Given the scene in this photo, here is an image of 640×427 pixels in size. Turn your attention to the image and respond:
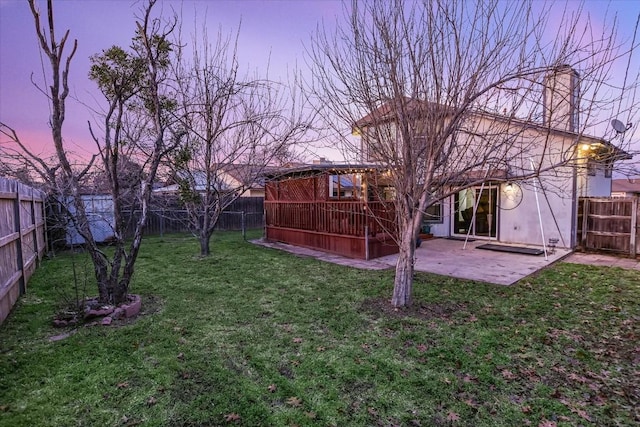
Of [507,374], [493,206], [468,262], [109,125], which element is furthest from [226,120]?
[493,206]

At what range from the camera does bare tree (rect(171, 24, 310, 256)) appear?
9.06 m

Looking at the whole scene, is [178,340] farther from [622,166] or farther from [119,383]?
[622,166]

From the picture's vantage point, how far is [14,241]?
5656 millimetres

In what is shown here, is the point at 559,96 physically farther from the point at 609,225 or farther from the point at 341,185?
the point at 341,185

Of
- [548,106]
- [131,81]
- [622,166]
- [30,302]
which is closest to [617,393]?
[622,166]

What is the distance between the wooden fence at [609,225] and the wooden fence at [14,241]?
13.1 meters

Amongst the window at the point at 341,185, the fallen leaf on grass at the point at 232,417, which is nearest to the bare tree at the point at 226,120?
the window at the point at 341,185

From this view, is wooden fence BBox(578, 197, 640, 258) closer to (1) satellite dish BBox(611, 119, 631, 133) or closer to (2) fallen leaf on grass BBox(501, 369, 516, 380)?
(1) satellite dish BBox(611, 119, 631, 133)

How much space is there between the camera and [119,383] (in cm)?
310

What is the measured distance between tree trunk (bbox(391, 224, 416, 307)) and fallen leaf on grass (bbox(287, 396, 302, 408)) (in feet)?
8.68

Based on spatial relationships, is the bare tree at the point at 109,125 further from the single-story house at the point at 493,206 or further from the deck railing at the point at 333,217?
the deck railing at the point at 333,217

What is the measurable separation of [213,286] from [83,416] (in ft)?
13.0

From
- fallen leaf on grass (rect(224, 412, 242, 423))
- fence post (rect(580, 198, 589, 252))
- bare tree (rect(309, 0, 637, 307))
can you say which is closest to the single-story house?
fence post (rect(580, 198, 589, 252))

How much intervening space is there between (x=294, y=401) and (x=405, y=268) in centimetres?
275
